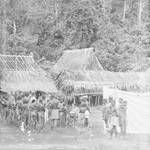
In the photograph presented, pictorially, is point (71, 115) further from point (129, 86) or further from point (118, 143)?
point (129, 86)

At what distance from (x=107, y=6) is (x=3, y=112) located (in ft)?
84.5

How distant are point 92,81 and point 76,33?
1296 centimetres

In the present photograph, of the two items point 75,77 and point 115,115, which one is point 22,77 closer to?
point 75,77

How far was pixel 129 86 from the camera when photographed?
27922mm

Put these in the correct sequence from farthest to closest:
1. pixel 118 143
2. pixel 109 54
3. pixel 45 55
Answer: pixel 45 55 < pixel 109 54 < pixel 118 143

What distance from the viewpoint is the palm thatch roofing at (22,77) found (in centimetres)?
2266

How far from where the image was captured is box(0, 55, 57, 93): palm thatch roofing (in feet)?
74.3

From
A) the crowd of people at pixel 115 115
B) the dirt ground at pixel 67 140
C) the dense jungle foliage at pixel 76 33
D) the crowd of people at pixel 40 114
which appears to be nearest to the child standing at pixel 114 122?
the crowd of people at pixel 115 115

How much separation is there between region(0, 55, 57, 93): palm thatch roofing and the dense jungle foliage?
10.9m

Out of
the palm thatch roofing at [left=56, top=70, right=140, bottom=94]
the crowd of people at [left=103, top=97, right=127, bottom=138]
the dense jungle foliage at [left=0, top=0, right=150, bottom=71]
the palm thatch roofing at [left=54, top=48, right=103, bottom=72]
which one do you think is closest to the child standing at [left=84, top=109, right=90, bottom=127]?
the crowd of people at [left=103, top=97, right=127, bottom=138]

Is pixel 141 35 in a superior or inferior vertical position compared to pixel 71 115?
superior

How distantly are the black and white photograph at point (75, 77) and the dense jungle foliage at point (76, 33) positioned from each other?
0.08 m

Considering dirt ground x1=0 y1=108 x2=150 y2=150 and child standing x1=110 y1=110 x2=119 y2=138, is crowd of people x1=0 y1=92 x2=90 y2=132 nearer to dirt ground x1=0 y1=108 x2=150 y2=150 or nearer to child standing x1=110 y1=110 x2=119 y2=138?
dirt ground x1=0 y1=108 x2=150 y2=150

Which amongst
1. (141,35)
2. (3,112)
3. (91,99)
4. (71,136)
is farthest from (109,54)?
(71,136)
